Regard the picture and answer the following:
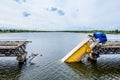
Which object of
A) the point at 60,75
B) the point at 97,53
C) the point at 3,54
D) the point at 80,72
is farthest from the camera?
the point at 97,53

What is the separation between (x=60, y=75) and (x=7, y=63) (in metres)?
17.9

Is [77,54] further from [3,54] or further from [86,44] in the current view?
[3,54]

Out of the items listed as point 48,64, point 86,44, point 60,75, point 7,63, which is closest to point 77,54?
point 86,44

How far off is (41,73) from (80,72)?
839 centimetres

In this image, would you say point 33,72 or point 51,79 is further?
point 33,72

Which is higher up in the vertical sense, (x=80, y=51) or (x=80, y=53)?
(x=80, y=51)

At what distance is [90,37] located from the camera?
2217 inches

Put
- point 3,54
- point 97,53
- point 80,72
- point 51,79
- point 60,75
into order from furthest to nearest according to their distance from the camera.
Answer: point 97,53 < point 3,54 < point 80,72 < point 60,75 < point 51,79

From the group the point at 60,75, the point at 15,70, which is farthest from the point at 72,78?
the point at 15,70

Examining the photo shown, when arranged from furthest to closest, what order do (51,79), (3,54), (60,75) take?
(3,54) → (60,75) → (51,79)

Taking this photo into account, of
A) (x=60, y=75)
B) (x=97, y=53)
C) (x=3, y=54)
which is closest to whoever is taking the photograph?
(x=60, y=75)

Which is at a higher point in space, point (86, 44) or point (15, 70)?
point (86, 44)

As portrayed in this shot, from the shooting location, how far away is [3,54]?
52.5 metres

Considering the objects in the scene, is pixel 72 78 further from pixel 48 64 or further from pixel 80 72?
pixel 48 64
